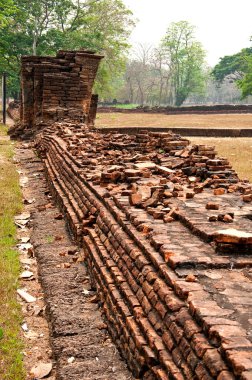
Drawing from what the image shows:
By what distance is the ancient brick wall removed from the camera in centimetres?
230

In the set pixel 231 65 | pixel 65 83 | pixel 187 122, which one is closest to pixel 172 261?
pixel 65 83

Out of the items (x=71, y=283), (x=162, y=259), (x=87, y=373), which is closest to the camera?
(x=87, y=373)

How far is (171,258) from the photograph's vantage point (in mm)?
3014

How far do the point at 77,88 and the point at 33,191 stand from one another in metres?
7.85

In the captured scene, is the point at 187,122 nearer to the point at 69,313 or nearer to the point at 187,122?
the point at 187,122

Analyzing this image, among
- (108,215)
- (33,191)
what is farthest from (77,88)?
(108,215)

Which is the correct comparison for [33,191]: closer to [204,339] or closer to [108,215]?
[108,215]

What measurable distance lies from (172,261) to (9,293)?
1.94 metres

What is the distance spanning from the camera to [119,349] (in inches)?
126

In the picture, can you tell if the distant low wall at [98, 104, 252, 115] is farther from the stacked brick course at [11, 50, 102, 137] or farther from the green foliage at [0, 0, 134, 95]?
the stacked brick course at [11, 50, 102, 137]

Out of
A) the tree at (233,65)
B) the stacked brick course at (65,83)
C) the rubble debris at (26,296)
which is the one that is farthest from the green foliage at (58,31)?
the rubble debris at (26,296)

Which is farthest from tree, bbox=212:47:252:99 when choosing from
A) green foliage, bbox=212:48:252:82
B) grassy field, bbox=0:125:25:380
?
grassy field, bbox=0:125:25:380

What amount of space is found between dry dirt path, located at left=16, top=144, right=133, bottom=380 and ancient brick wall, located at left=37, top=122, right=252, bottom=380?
5.0 inches

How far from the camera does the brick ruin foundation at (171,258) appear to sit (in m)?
2.31
